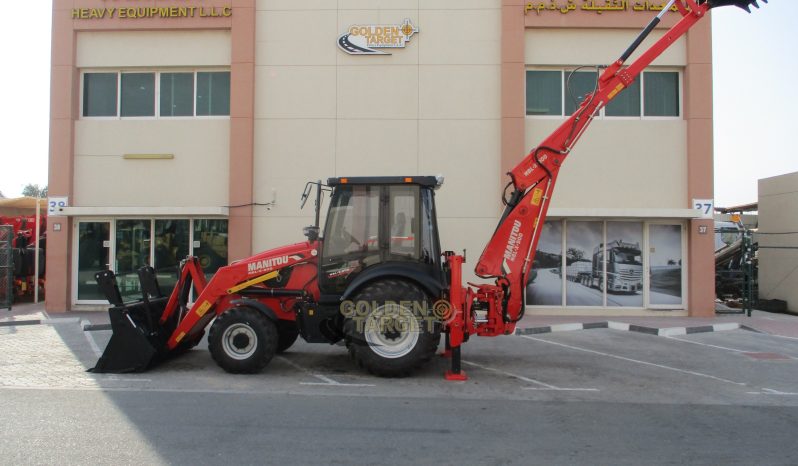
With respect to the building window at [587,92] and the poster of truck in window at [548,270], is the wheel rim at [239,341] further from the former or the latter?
the building window at [587,92]

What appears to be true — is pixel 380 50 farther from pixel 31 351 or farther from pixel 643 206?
pixel 31 351

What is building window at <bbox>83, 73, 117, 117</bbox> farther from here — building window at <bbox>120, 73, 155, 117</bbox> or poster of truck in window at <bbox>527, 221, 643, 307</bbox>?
poster of truck in window at <bbox>527, 221, 643, 307</bbox>

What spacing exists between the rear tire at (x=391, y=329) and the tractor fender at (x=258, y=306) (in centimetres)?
105

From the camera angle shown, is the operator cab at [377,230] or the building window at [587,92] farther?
the building window at [587,92]

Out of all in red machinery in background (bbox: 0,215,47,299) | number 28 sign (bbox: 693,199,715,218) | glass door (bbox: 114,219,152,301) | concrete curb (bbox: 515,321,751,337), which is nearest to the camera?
Result: concrete curb (bbox: 515,321,751,337)

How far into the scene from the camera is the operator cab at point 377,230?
764 cm

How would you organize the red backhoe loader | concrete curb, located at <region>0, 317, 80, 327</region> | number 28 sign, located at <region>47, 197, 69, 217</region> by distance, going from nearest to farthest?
1. the red backhoe loader
2. concrete curb, located at <region>0, 317, 80, 327</region>
3. number 28 sign, located at <region>47, 197, 69, 217</region>

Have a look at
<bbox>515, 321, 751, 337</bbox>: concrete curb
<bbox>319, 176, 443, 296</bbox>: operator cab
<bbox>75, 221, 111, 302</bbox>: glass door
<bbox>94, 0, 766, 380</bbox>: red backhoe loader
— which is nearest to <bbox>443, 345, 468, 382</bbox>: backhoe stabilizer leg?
<bbox>94, 0, 766, 380</bbox>: red backhoe loader

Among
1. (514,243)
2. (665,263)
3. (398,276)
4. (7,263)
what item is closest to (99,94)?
(7,263)

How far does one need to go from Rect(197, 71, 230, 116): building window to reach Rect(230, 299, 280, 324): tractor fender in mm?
7619

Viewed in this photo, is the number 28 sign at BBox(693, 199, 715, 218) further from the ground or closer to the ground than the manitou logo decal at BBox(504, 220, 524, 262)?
further from the ground

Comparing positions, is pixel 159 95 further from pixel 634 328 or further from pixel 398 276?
pixel 634 328

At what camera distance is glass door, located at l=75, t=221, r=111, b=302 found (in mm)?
14289

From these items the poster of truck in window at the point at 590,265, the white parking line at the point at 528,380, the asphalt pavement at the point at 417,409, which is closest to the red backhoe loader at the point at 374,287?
the asphalt pavement at the point at 417,409
